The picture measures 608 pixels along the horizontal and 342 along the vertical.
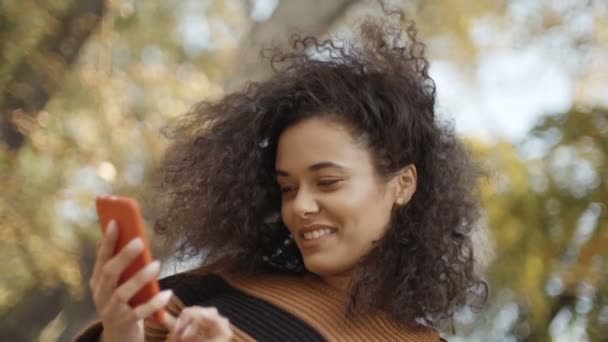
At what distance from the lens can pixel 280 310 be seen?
1.79 m

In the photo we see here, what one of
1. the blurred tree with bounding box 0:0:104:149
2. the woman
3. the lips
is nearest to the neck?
the woman

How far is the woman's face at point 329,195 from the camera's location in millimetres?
1781

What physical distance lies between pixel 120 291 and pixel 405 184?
2.42 ft

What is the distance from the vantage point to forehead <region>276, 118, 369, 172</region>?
5.90ft

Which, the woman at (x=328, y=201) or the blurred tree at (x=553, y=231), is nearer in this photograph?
the woman at (x=328, y=201)

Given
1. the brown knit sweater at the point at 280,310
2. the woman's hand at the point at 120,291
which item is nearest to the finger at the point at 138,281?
the woman's hand at the point at 120,291

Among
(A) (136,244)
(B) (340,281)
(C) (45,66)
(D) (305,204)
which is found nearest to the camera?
(A) (136,244)

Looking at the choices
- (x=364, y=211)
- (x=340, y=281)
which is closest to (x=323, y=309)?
(x=340, y=281)

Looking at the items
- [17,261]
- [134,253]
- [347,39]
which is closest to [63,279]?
[17,261]

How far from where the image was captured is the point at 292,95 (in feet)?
6.32

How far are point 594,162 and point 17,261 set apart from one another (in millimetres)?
1819

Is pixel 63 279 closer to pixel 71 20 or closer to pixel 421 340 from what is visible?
pixel 71 20

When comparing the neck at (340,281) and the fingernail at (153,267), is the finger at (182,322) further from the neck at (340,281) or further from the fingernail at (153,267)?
the neck at (340,281)

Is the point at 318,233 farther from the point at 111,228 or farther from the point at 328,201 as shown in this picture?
the point at 111,228
